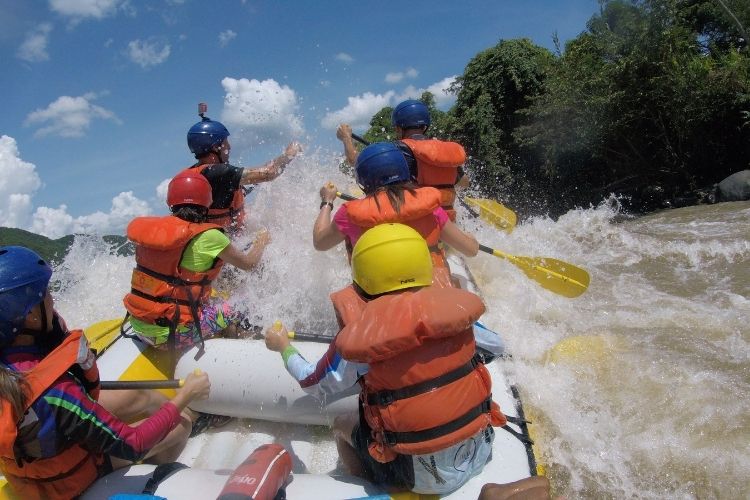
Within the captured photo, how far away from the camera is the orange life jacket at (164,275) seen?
298 centimetres

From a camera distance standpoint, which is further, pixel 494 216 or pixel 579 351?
pixel 494 216

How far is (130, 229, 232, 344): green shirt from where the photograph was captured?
10.0 feet

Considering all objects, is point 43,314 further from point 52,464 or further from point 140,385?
point 140,385

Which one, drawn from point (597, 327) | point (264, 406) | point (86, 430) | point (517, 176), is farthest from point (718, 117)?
point (86, 430)

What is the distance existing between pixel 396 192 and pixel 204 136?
217 cm

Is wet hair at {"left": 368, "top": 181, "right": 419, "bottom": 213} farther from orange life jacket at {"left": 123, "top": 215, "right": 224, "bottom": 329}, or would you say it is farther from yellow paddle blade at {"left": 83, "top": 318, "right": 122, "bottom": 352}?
yellow paddle blade at {"left": 83, "top": 318, "right": 122, "bottom": 352}

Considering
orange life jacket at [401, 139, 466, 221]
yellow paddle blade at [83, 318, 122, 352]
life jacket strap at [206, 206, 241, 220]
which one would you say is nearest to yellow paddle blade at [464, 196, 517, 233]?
orange life jacket at [401, 139, 466, 221]

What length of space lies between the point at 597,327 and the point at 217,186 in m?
3.44

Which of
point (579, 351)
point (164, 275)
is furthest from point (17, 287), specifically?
point (579, 351)

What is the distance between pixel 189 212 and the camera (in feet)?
10.2

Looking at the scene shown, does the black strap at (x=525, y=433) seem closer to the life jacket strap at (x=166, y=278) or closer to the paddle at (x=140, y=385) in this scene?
the paddle at (x=140, y=385)

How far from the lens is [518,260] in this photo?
4316 millimetres

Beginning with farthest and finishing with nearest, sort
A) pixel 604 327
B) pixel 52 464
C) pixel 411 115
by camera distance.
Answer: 1. pixel 604 327
2. pixel 411 115
3. pixel 52 464

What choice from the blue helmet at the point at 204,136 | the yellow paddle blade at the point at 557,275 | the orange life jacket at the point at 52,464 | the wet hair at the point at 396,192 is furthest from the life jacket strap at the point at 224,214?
the yellow paddle blade at the point at 557,275
